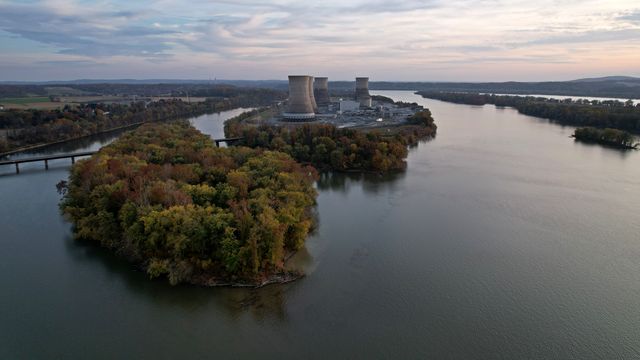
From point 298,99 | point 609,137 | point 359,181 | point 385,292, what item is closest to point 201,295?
point 385,292

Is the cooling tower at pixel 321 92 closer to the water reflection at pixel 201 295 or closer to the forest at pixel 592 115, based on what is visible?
the forest at pixel 592 115

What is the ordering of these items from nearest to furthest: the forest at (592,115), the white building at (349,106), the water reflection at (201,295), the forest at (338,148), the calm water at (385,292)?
the calm water at (385,292)
the water reflection at (201,295)
the forest at (338,148)
the forest at (592,115)
the white building at (349,106)

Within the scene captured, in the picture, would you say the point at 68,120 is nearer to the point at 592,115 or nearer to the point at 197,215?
the point at 197,215

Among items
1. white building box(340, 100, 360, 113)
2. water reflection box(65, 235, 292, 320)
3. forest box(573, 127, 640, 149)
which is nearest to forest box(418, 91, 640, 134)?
forest box(573, 127, 640, 149)

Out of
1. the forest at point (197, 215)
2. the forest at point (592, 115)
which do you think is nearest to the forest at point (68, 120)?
the forest at point (197, 215)

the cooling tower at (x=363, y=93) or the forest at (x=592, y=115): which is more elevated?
the cooling tower at (x=363, y=93)

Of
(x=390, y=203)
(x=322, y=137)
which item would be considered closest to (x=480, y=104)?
(x=322, y=137)

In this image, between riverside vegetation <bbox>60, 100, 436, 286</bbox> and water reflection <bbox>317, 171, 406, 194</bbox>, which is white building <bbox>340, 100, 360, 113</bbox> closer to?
water reflection <bbox>317, 171, 406, 194</bbox>
